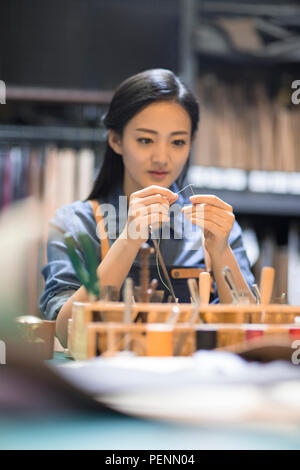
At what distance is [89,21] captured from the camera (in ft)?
7.78

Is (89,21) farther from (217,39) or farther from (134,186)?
(134,186)

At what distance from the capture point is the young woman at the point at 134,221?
0.95 meters

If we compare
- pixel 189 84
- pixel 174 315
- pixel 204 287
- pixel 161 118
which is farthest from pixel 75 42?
pixel 174 315

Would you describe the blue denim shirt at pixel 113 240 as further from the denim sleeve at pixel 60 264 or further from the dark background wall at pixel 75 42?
the dark background wall at pixel 75 42

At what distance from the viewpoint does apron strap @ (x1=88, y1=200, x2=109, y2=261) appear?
1233 millimetres

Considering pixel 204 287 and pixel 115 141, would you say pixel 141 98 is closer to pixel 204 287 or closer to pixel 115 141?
pixel 115 141

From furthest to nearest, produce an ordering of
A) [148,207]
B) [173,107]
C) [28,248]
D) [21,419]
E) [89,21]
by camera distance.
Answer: [89,21]
[28,248]
[173,107]
[148,207]
[21,419]

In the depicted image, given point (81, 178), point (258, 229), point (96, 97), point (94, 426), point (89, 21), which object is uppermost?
point (89, 21)

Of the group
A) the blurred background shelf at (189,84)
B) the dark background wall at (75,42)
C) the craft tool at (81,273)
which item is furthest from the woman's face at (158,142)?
the dark background wall at (75,42)

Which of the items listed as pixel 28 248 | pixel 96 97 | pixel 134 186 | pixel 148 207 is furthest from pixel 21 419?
pixel 96 97

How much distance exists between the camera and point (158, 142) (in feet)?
3.93

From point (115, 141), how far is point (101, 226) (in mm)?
214

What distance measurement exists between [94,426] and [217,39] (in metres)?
1.81

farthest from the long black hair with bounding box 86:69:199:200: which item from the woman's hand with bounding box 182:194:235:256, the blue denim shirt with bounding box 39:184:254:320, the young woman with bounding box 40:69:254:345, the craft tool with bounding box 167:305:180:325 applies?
the craft tool with bounding box 167:305:180:325
